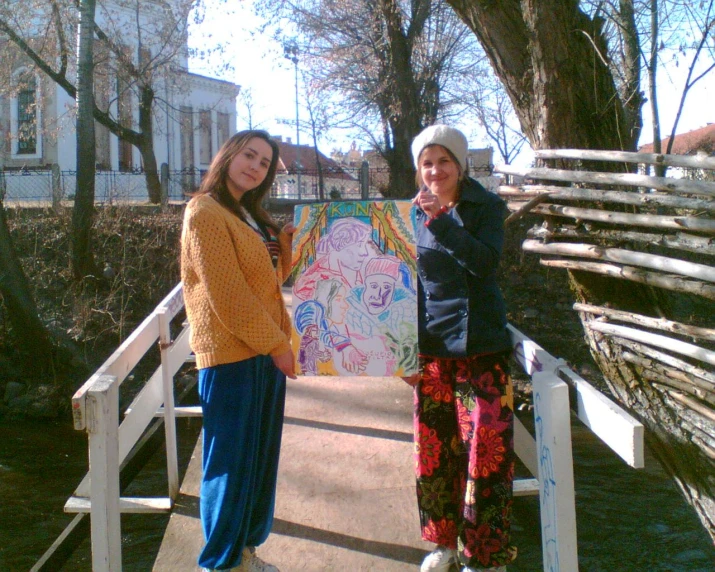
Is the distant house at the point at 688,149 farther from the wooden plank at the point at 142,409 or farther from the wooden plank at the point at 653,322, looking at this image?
the wooden plank at the point at 142,409

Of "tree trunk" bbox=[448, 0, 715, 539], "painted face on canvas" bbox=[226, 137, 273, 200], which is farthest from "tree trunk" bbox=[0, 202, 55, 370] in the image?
"painted face on canvas" bbox=[226, 137, 273, 200]

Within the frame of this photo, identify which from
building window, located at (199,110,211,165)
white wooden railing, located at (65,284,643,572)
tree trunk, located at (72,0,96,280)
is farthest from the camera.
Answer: building window, located at (199,110,211,165)

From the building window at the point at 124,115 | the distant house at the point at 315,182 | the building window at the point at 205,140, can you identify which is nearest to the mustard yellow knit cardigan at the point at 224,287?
the building window at the point at 124,115

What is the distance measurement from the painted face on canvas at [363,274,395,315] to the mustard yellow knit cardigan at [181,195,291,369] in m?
0.41

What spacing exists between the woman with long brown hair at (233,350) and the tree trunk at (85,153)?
32.7ft

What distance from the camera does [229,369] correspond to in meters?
2.65

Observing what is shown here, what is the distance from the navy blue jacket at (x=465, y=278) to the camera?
2.62 m

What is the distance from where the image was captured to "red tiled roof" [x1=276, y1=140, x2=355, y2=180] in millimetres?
19484

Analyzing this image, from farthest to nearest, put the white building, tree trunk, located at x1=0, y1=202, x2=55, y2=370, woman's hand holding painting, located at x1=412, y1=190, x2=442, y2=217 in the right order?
the white building → tree trunk, located at x1=0, y1=202, x2=55, y2=370 → woman's hand holding painting, located at x1=412, y1=190, x2=442, y2=217

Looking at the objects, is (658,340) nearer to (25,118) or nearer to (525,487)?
(525,487)

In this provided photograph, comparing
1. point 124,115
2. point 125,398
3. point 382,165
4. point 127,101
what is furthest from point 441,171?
point 382,165

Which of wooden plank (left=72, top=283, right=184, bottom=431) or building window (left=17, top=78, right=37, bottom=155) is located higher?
building window (left=17, top=78, right=37, bottom=155)

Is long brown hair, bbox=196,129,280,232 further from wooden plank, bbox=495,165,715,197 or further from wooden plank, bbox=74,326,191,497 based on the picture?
wooden plank, bbox=495,165,715,197

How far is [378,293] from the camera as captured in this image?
293 cm
